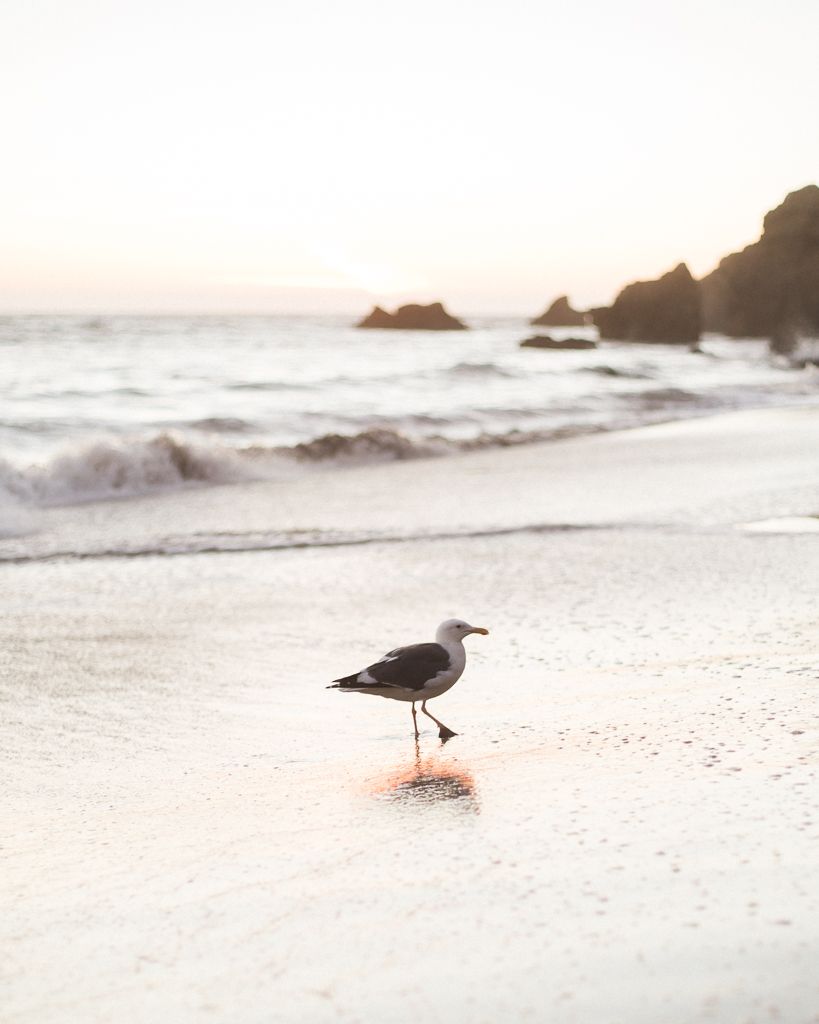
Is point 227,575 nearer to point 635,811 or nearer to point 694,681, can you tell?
point 694,681

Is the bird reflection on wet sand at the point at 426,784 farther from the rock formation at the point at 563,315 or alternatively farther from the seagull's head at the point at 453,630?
the rock formation at the point at 563,315

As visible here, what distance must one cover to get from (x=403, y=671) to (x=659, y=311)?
246ft

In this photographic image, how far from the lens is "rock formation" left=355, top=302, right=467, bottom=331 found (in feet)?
316

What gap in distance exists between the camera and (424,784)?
114 inches

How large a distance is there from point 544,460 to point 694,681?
381 inches

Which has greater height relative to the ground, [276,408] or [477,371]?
[477,371]

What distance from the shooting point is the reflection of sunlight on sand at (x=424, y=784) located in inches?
107

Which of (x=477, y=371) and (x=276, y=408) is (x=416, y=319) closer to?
(x=477, y=371)

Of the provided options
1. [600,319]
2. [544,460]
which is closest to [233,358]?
[544,460]

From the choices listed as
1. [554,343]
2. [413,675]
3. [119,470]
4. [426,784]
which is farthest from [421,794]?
[554,343]

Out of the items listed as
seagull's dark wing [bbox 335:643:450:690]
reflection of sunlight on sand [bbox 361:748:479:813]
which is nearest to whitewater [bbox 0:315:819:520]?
seagull's dark wing [bbox 335:643:450:690]

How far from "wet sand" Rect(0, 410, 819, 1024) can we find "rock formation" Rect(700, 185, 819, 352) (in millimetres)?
67811

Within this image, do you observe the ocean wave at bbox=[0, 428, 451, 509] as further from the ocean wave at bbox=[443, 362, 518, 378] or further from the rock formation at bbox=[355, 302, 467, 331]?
the rock formation at bbox=[355, 302, 467, 331]

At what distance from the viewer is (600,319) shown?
3140 inches
